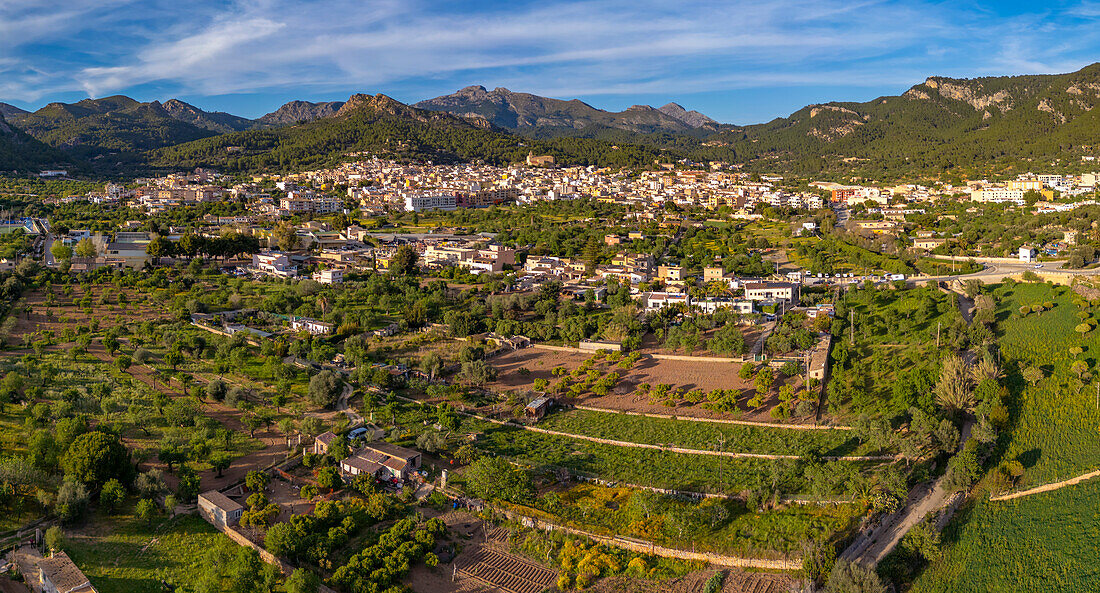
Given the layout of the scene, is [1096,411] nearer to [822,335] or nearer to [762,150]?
[822,335]

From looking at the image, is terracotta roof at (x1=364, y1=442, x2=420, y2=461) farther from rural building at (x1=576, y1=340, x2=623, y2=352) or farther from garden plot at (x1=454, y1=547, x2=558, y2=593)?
rural building at (x1=576, y1=340, x2=623, y2=352)

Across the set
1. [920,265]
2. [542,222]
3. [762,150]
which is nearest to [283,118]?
[762,150]

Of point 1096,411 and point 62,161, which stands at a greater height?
point 62,161

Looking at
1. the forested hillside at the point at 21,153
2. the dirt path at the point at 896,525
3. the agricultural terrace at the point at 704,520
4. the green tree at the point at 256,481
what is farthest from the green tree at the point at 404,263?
the forested hillside at the point at 21,153

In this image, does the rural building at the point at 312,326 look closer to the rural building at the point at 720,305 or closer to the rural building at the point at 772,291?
the rural building at the point at 720,305

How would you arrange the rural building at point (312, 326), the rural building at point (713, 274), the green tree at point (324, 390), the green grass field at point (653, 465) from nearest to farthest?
the green grass field at point (653, 465), the green tree at point (324, 390), the rural building at point (312, 326), the rural building at point (713, 274)

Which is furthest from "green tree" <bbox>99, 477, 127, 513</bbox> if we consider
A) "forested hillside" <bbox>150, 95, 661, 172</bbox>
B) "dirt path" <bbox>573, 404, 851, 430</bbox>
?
"forested hillside" <bbox>150, 95, 661, 172</bbox>
